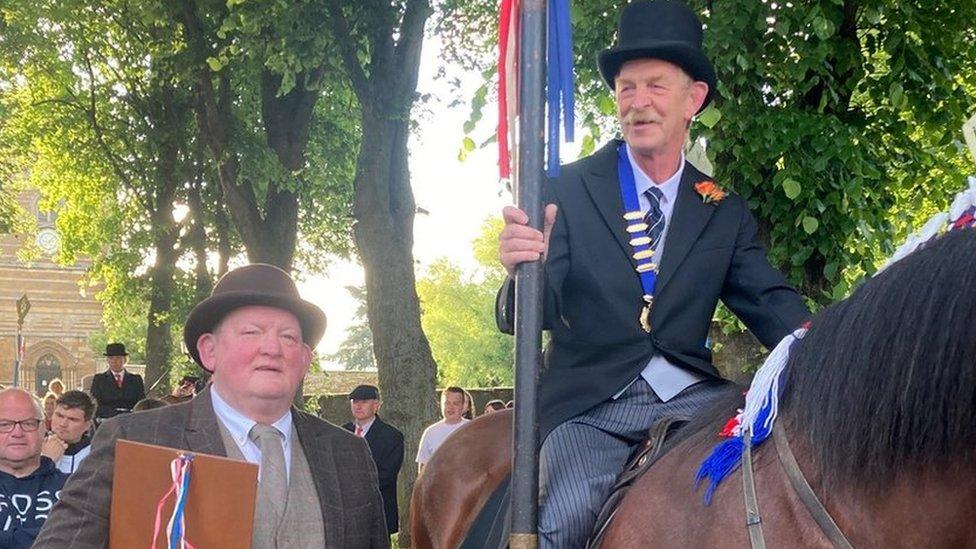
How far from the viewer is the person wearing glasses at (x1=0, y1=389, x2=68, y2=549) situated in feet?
23.2

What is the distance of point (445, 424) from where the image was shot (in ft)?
45.1

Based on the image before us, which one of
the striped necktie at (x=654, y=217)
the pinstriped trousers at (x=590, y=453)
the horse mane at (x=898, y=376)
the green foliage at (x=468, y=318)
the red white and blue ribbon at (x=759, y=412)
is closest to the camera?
the horse mane at (x=898, y=376)

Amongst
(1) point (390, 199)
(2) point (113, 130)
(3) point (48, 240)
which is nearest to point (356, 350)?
(3) point (48, 240)

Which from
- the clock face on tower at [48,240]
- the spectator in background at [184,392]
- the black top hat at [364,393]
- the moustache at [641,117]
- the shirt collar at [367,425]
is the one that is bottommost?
the shirt collar at [367,425]

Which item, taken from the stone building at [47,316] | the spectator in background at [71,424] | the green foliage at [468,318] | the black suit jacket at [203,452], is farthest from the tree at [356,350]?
the black suit jacket at [203,452]

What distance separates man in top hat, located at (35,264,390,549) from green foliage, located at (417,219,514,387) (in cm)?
5474

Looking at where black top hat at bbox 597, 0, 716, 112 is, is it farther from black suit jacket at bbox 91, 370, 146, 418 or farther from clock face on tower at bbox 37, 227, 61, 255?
clock face on tower at bbox 37, 227, 61, 255

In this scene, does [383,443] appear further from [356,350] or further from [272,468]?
[356,350]

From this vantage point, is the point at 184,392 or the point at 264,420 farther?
the point at 184,392

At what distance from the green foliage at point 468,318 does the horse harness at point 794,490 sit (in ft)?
183

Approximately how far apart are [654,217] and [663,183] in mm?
124

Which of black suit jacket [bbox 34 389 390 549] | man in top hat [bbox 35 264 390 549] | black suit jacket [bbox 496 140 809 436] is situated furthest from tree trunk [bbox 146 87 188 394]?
A: black suit jacket [bbox 496 140 809 436]

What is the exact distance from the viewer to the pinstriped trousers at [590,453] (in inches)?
146

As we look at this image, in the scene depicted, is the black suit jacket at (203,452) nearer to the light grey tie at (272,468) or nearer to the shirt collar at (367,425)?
the light grey tie at (272,468)
